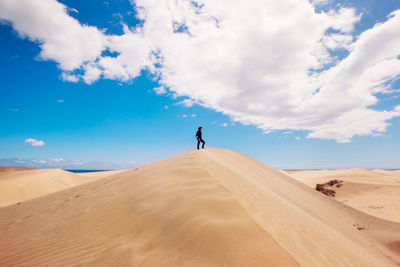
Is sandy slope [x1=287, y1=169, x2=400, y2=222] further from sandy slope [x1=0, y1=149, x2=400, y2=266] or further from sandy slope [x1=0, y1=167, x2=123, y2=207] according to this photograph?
sandy slope [x1=0, y1=167, x2=123, y2=207]

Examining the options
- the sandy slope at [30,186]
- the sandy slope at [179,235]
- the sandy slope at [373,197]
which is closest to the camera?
the sandy slope at [179,235]

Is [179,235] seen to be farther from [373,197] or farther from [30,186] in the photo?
[30,186]

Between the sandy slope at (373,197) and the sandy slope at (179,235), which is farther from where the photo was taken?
the sandy slope at (373,197)

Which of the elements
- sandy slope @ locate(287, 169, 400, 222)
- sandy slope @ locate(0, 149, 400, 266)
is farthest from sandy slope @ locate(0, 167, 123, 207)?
sandy slope @ locate(287, 169, 400, 222)

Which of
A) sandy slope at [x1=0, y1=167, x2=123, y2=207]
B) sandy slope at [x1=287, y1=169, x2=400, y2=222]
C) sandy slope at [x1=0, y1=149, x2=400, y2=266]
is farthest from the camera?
sandy slope at [x1=0, y1=167, x2=123, y2=207]

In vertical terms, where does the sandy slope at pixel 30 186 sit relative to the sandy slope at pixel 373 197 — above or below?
below

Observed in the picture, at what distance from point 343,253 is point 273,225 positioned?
128 cm

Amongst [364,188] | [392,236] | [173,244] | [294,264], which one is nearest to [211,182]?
[173,244]

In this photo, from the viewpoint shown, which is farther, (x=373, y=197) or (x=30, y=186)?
(x=30, y=186)

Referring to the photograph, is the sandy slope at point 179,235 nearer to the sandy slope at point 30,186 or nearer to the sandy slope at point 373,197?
the sandy slope at point 373,197

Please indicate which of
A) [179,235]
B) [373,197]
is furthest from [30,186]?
[373,197]

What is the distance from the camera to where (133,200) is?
450 centimetres

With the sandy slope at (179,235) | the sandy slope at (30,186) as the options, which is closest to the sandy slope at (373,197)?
the sandy slope at (179,235)

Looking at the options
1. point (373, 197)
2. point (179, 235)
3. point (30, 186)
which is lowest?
point (30, 186)
